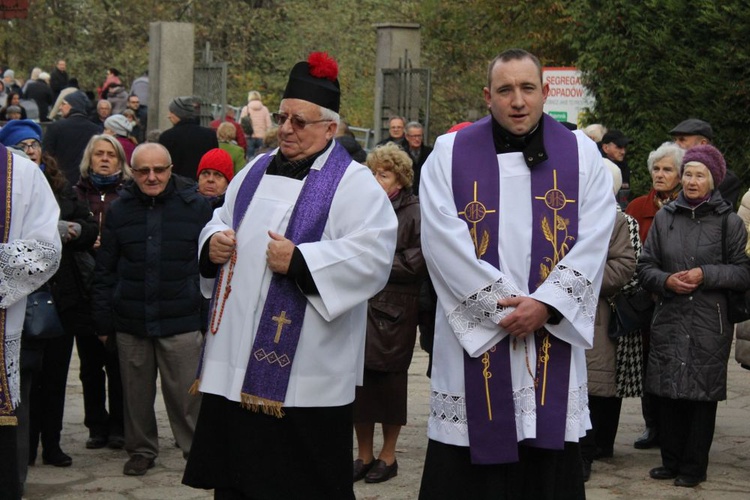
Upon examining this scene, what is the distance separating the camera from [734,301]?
738 cm

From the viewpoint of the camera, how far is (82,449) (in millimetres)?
8148

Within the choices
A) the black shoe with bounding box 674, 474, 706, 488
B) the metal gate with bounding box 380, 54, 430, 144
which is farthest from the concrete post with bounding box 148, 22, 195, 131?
the black shoe with bounding box 674, 474, 706, 488

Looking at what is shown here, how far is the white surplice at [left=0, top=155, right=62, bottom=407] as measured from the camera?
5.36 m

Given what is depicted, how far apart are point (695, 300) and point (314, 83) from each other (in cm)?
305

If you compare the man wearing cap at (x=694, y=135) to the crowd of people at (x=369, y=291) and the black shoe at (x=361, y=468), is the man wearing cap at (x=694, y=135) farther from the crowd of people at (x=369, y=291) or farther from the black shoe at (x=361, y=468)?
the crowd of people at (x=369, y=291)

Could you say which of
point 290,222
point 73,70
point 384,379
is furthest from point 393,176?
point 73,70

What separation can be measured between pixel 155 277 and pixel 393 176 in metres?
1.45

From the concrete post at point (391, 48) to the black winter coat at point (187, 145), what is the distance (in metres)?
6.57

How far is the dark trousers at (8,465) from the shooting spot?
529 centimetres

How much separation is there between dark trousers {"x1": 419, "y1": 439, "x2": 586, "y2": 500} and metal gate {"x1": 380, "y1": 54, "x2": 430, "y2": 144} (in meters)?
14.0

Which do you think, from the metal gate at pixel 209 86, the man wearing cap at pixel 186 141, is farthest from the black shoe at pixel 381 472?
the metal gate at pixel 209 86

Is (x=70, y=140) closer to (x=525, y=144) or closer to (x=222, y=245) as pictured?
(x=222, y=245)

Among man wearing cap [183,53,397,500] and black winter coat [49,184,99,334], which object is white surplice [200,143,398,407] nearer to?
man wearing cap [183,53,397,500]

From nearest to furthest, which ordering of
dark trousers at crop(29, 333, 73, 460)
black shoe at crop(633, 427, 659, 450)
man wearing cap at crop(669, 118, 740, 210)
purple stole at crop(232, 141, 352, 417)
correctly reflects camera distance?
purple stole at crop(232, 141, 352, 417) < dark trousers at crop(29, 333, 73, 460) < black shoe at crop(633, 427, 659, 450) < man wearing cap at crop(669, 118, 740, 210)
